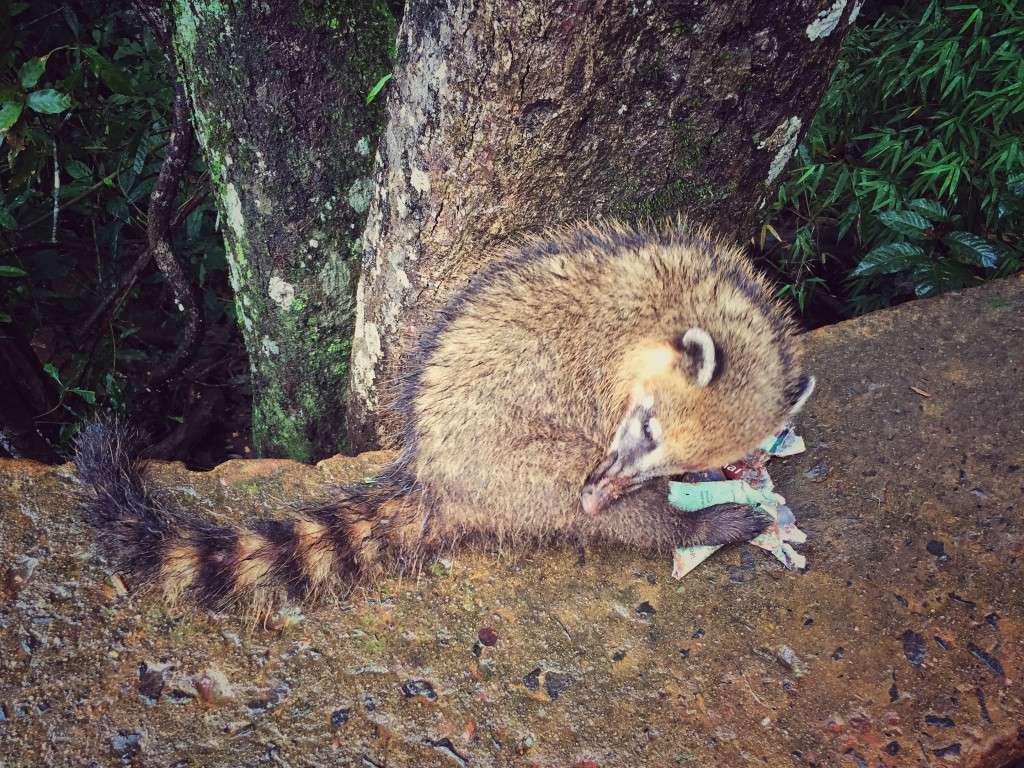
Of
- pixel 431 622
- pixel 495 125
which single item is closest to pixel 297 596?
pixel 431 622

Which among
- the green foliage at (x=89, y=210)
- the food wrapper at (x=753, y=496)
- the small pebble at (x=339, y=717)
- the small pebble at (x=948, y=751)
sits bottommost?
the small pebble at (x=948, y=751)

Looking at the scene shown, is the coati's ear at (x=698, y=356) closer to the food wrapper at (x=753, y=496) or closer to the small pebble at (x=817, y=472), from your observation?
the food wrapper at (x=753, y=496)

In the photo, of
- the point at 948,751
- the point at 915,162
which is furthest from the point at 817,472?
the point at 915,162

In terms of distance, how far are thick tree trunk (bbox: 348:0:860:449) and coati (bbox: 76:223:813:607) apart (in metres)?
0.17

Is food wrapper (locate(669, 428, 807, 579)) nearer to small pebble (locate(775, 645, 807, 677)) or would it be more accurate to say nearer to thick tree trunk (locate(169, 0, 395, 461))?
small pebble (locate(775, 645, 807, 677))

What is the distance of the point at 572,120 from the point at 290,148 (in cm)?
110

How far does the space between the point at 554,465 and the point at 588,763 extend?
923 mm

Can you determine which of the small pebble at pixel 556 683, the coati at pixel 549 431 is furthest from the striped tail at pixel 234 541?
the small pebble at pixel 556 683

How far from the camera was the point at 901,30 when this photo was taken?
4289mm

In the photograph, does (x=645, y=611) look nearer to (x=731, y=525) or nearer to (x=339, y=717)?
(x=731, y=525)

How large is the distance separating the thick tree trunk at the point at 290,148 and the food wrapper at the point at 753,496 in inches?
63.6

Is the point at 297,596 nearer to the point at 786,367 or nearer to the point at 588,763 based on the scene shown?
the point at 588,763

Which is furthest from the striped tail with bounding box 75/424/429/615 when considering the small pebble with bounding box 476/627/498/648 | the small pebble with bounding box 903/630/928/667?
the small pebble with bounding box 903/630/928/667

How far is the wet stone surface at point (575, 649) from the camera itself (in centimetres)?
215
